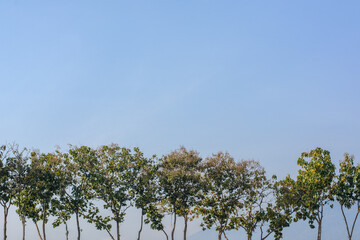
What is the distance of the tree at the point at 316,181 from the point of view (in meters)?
61.4

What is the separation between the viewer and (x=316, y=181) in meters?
61.0

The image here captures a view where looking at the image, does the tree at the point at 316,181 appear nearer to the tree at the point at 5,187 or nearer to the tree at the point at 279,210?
the tree at the point at 279,210

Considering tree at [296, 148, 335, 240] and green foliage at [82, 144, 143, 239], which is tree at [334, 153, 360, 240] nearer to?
tree at [296, 148, 335, 240]

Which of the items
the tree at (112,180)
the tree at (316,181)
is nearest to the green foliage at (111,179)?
the tree at (112,180)

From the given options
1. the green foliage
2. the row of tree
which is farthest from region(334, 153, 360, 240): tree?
the green foliage

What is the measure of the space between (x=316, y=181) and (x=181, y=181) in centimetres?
1895

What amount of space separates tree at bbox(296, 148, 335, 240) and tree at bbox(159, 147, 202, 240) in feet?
49.1

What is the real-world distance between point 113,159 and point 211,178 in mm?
14943

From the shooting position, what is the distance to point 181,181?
6500 cm

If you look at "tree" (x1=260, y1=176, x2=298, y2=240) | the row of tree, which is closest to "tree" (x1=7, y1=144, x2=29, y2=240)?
the row of tree

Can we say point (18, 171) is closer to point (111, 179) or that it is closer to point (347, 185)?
point (111, 179)

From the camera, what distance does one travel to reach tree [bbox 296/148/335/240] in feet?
201

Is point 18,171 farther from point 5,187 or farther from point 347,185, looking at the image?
point 347,185

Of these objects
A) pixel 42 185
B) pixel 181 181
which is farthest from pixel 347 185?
pixel 42 185
